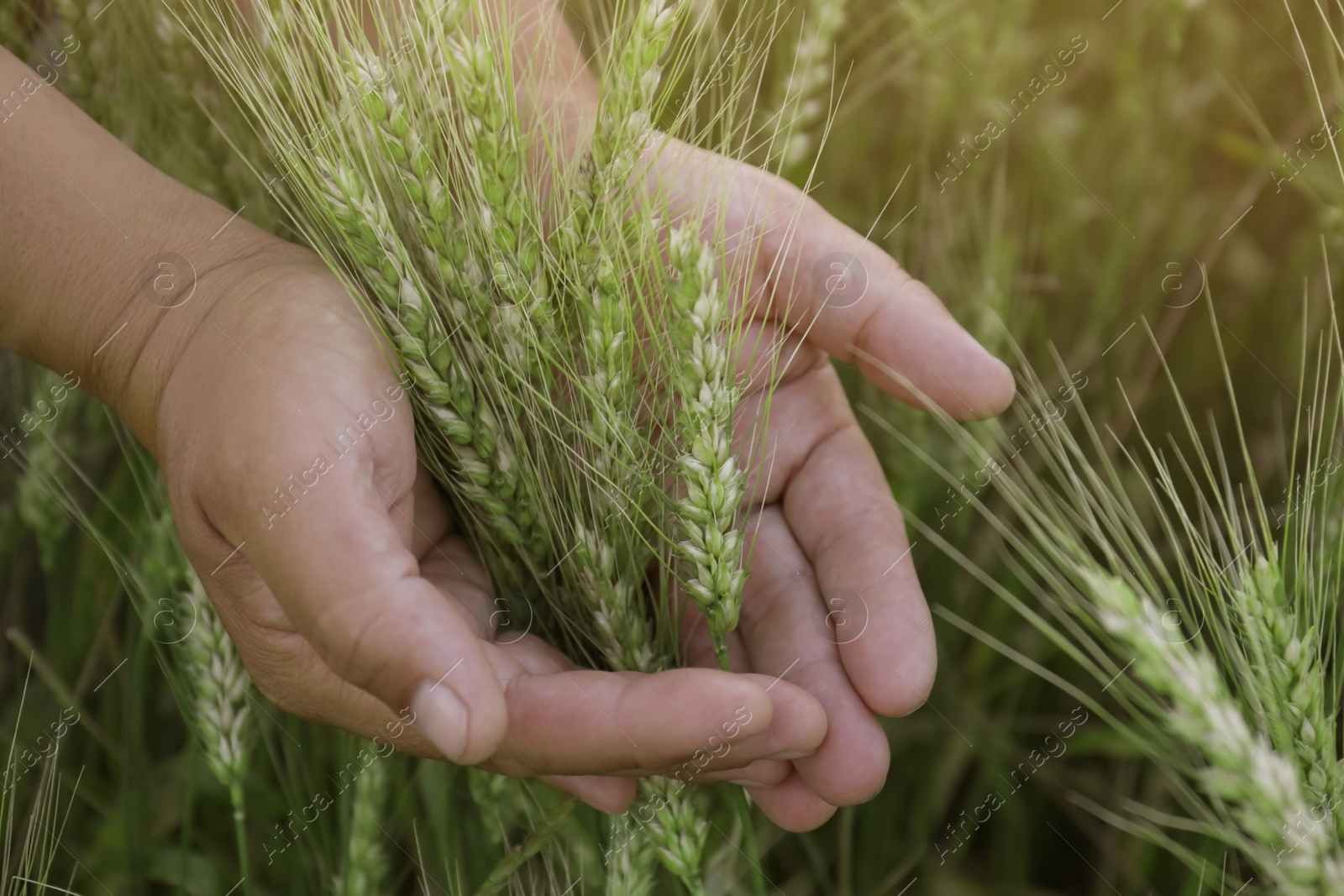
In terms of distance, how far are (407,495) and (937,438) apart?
78 cm

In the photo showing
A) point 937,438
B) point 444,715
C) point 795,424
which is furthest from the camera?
point 937,438

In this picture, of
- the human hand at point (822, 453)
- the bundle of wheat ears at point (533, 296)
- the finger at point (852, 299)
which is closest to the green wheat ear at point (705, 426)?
the bundle of wheat ears at point (533, 296)

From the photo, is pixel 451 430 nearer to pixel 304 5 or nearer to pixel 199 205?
pixel 304 5

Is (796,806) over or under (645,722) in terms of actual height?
under

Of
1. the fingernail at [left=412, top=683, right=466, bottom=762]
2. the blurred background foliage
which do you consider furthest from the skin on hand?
the blurred background foliage

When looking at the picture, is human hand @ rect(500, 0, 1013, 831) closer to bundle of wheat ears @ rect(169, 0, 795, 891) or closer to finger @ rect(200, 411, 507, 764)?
bundle of wheat ears @ rect(169, 0, 795, 891)

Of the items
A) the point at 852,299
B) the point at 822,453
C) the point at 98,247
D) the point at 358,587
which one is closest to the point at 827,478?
the point at 822,453

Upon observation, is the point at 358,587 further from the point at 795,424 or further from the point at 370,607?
the point at 795,424

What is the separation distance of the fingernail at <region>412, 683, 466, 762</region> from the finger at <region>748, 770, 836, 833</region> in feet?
1.31

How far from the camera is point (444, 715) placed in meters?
0.62

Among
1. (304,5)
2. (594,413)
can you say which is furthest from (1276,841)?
(304,5)

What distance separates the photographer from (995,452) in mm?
1196

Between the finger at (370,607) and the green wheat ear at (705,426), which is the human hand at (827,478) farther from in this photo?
the finger at (370,607)

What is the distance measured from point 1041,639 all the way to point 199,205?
1.15 metres
